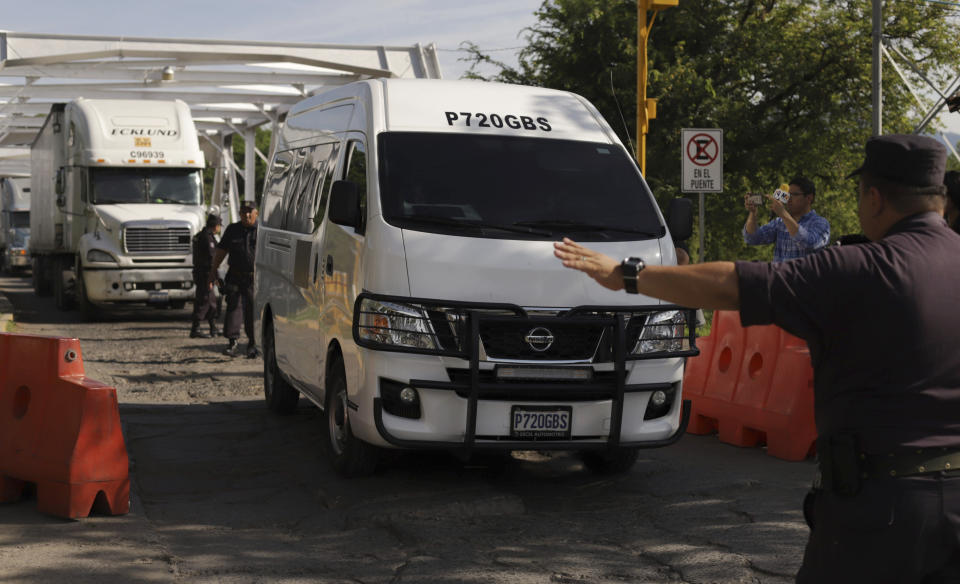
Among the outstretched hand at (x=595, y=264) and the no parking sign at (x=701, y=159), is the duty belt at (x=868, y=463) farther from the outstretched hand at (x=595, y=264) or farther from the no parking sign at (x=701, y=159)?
the no parking sign at (x=701, y=159)

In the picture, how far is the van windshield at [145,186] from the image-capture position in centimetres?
2066

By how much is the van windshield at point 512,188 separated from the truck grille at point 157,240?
13.6m

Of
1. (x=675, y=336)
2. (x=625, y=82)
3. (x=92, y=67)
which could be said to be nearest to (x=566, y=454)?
(x=675, y=336)

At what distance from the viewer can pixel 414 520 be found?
21.2ft

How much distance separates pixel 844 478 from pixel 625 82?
2807cm

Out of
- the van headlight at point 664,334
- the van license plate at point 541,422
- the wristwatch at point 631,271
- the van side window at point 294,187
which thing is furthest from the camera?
the van side window at point 294,187

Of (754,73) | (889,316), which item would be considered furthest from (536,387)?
(754,73)

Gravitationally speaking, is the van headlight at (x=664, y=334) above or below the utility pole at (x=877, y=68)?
below

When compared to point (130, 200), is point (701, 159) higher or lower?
higher

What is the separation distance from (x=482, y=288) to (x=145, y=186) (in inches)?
612

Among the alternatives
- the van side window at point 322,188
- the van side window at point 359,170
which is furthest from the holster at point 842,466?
the van side window at point 322,188

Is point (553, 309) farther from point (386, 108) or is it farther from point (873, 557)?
point (873, 557)

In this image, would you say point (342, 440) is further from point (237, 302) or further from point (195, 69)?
point (195, 69)

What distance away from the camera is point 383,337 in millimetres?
6656
